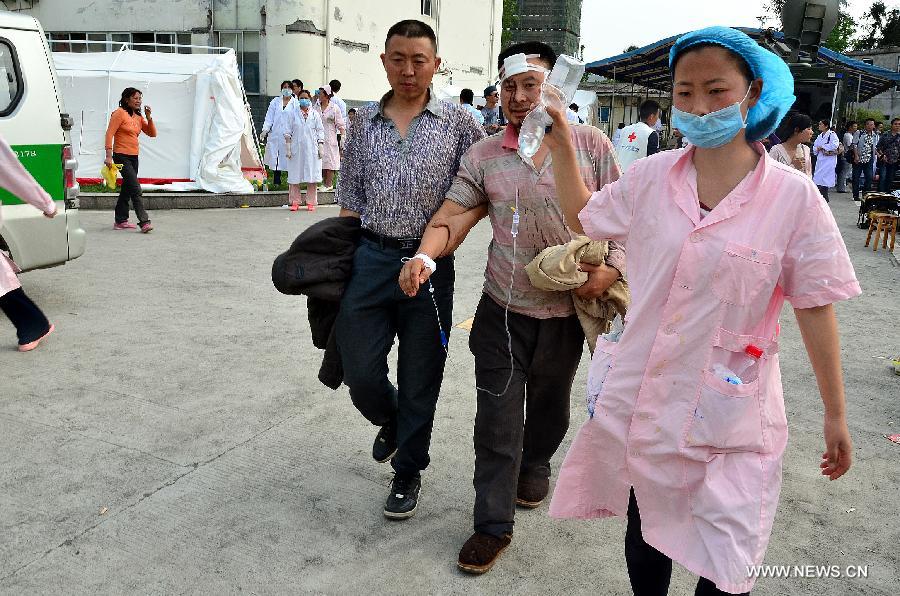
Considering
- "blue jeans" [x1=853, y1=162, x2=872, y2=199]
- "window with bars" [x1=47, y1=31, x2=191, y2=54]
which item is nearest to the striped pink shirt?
"blue jeans" [x1=853, y1=162, x2=872, y2=199]

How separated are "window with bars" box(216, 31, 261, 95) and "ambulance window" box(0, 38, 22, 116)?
1761cm

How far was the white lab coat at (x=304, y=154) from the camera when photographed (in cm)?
1285

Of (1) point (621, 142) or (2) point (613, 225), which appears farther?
(1) point (621, 142)

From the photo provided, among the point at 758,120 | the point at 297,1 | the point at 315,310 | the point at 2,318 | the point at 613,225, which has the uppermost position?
the point at 297,1

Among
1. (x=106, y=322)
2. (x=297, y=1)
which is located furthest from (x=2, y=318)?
(x=297, y=1)

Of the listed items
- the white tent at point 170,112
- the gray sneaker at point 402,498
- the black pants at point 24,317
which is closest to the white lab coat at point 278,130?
the white tent at point 170,112

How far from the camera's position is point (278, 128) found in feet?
45.5

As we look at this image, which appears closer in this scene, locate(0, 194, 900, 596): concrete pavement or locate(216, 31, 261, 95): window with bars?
locate(0, 194, 900, 596): concrete pavement

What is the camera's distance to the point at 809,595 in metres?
2.71

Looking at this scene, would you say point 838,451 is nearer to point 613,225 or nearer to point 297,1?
point 613,225

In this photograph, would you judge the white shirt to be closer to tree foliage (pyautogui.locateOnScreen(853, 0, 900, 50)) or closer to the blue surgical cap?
the blue surgical cap

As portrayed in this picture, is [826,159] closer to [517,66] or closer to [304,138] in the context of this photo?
[304,138]

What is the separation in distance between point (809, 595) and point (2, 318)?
587 cm

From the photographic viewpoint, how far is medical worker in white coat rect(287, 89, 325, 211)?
507 inches
